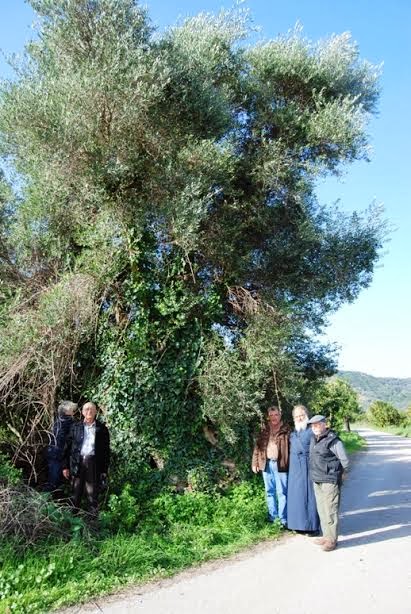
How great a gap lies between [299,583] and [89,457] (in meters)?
3.75

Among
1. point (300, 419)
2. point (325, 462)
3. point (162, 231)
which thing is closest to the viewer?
point (325, 462)

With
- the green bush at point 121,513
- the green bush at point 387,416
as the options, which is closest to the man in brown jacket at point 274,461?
the green bush at point 121,513

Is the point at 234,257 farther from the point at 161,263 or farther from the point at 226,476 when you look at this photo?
the point at 226,476

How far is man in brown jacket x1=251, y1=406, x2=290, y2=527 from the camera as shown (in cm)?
879

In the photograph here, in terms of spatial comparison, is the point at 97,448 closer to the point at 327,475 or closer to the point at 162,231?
the point at 327,475

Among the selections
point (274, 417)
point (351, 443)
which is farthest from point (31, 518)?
point (351, 443)

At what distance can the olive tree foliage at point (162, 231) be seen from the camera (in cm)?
910

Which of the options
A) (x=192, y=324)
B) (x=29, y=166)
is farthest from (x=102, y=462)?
(x=29, y=166)

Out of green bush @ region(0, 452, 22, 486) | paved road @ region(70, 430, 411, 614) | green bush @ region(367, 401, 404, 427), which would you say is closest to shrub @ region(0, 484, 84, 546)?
green bush @ region(0, 452, 22, 486)

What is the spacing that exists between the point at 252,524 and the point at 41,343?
4531 millimetres

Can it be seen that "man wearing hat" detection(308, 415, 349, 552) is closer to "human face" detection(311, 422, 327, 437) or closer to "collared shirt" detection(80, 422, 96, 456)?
"human face" detection(311, 422, 327, 437)

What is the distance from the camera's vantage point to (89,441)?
27.4 ft

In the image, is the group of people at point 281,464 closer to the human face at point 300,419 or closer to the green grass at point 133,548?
the human face at point 300,419

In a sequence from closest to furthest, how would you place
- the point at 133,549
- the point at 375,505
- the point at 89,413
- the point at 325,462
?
the point at 133,549 → the point at 325,462 → the point at 89,413 → the point at 375,505
